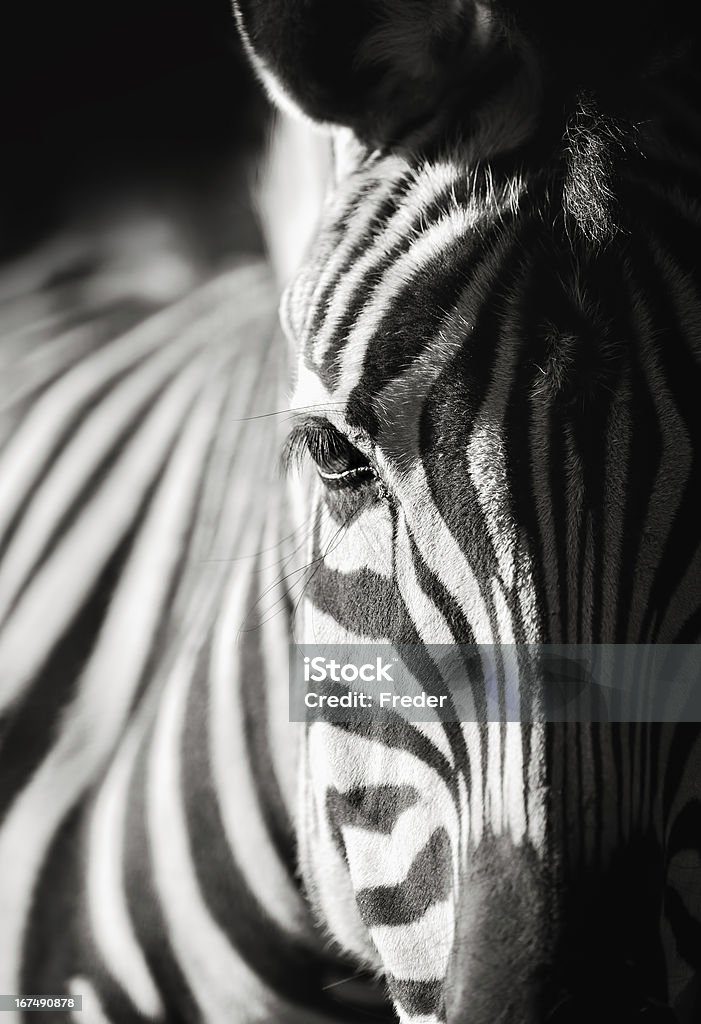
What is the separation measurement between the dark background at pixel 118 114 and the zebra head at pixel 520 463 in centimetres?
69

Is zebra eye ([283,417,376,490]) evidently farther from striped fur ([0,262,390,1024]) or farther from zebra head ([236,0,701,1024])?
striped fur ([0,262,390,1024])

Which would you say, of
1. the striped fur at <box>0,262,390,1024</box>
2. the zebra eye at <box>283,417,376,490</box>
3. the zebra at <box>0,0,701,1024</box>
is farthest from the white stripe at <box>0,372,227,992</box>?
the zebra eye at <box>283,417,376,490</box>

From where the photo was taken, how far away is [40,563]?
105 cm

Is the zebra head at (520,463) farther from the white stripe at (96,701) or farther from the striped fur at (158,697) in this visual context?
the white stripe at (96,701)

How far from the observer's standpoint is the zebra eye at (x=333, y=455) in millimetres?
577

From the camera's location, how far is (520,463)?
19.6 inches

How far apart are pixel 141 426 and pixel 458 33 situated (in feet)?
2.25

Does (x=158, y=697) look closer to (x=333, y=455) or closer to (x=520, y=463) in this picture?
(x=333, y=455)

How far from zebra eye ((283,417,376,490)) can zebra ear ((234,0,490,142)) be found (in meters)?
0.23

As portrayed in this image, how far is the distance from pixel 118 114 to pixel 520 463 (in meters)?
1.07

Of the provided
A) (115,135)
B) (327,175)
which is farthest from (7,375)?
(327,175)

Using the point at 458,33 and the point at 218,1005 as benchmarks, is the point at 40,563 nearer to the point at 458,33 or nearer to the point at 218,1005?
the point at 218,1005

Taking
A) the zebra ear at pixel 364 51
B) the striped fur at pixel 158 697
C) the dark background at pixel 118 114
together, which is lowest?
the striped fur at pixel 158 697

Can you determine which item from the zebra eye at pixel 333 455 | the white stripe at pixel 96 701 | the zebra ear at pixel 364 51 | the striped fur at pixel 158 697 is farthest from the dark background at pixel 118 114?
the zebra eye at pixel 333 455
